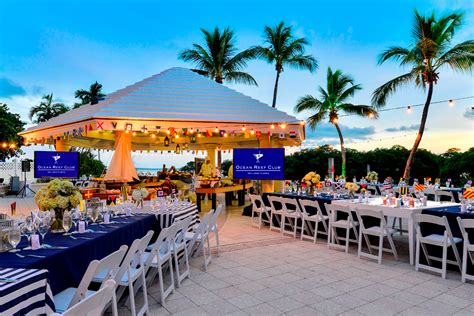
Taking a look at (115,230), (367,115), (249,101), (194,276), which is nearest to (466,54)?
(367,115)

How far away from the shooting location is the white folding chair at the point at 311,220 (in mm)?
6844

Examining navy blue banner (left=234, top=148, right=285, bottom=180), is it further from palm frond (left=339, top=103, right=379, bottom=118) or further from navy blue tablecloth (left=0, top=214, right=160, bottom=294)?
palm frond (left=339, top=103, right=379, bottom=118)

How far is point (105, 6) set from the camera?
12781 mm

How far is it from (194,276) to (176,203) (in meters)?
1.76

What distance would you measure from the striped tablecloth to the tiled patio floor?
1.53m

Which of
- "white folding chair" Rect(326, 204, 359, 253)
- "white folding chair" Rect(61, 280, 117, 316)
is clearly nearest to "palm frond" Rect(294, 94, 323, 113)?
"white folding chair" Rect(326, 204, 359, 253)

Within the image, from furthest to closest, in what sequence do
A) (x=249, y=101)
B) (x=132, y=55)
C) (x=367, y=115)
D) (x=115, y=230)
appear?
1. (x=367, y=115)
2. (x=132, y=55)
3. (x=249, y=101)
4. (x=115, y=230)

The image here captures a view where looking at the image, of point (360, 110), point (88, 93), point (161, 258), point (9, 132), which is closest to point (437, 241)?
point (161, 258)

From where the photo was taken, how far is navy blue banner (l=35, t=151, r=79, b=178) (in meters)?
9.47

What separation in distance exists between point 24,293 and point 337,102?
1858cm

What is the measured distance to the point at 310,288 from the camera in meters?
4.43

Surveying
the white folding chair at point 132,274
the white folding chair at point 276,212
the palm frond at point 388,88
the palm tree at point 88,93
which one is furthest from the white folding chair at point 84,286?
the palm tree at point 88,93

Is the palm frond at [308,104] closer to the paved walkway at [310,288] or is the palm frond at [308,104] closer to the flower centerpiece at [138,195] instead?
the paved walkway at [310,288]

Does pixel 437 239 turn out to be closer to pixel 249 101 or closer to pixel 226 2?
pixel 249 101
